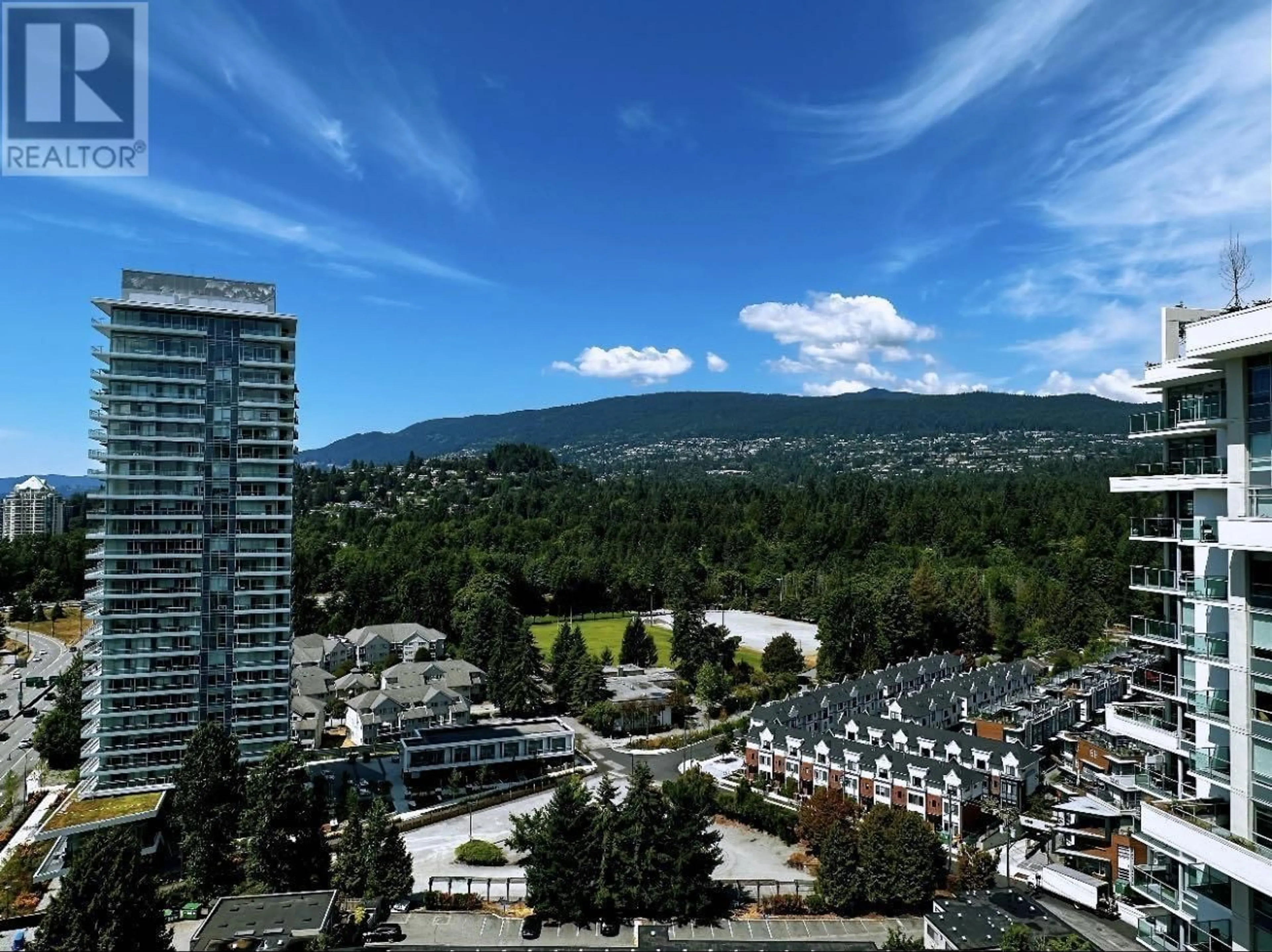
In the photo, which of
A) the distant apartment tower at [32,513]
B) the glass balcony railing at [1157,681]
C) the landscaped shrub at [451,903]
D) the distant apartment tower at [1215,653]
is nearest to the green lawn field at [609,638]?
the landscaped shrub at [451,903]

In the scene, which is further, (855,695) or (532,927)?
(855,695)

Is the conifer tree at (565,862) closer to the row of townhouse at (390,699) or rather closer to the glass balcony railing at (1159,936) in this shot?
the glass balcony railing at (1159,936)

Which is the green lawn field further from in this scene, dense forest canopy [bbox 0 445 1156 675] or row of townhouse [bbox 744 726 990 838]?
row of townhouse [bbox 744 726 990 838]

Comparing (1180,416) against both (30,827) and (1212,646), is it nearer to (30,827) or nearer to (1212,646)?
(1212,646)

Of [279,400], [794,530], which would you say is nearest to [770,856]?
[279,400]

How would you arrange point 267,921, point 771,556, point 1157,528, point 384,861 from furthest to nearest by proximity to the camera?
1. point 771,556
2. point 384,861
3. point 267,921
4. point 1157,528

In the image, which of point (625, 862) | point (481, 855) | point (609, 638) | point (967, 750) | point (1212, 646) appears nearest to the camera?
point (1212, 646)

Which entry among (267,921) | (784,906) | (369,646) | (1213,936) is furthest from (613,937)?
(369,646)
